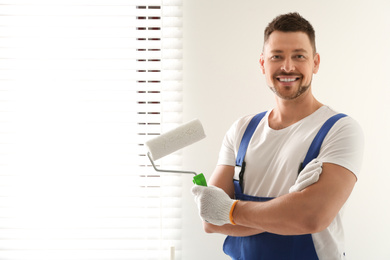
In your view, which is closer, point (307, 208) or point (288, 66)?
point (307, 208)

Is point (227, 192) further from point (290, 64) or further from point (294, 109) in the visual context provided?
point (290, 64)

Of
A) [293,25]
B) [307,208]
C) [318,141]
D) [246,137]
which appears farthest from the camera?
[246,137]

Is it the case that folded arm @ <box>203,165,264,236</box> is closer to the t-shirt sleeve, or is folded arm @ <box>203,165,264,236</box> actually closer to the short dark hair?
the t-shirt sleeve

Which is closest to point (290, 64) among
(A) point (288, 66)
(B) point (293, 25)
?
(A) point (288, 66)

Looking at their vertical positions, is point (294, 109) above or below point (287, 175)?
above

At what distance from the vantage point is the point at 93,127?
74.4 inches

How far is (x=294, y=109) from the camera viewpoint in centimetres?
145

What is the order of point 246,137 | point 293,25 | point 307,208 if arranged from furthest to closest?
1. point 246,137
2. point 293,25
3. point 307,208

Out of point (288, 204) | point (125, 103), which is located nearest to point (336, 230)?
point (288, 204)

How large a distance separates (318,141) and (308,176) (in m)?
0.14

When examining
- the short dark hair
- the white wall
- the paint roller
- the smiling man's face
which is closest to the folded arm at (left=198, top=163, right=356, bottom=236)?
the paint roller

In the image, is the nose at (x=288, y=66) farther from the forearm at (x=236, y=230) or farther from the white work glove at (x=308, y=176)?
the forearm at (x=236, y=230)

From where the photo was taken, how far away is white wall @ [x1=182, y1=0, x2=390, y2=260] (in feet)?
6.01

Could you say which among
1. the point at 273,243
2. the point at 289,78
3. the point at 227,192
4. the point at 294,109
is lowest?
the point at 273,243
